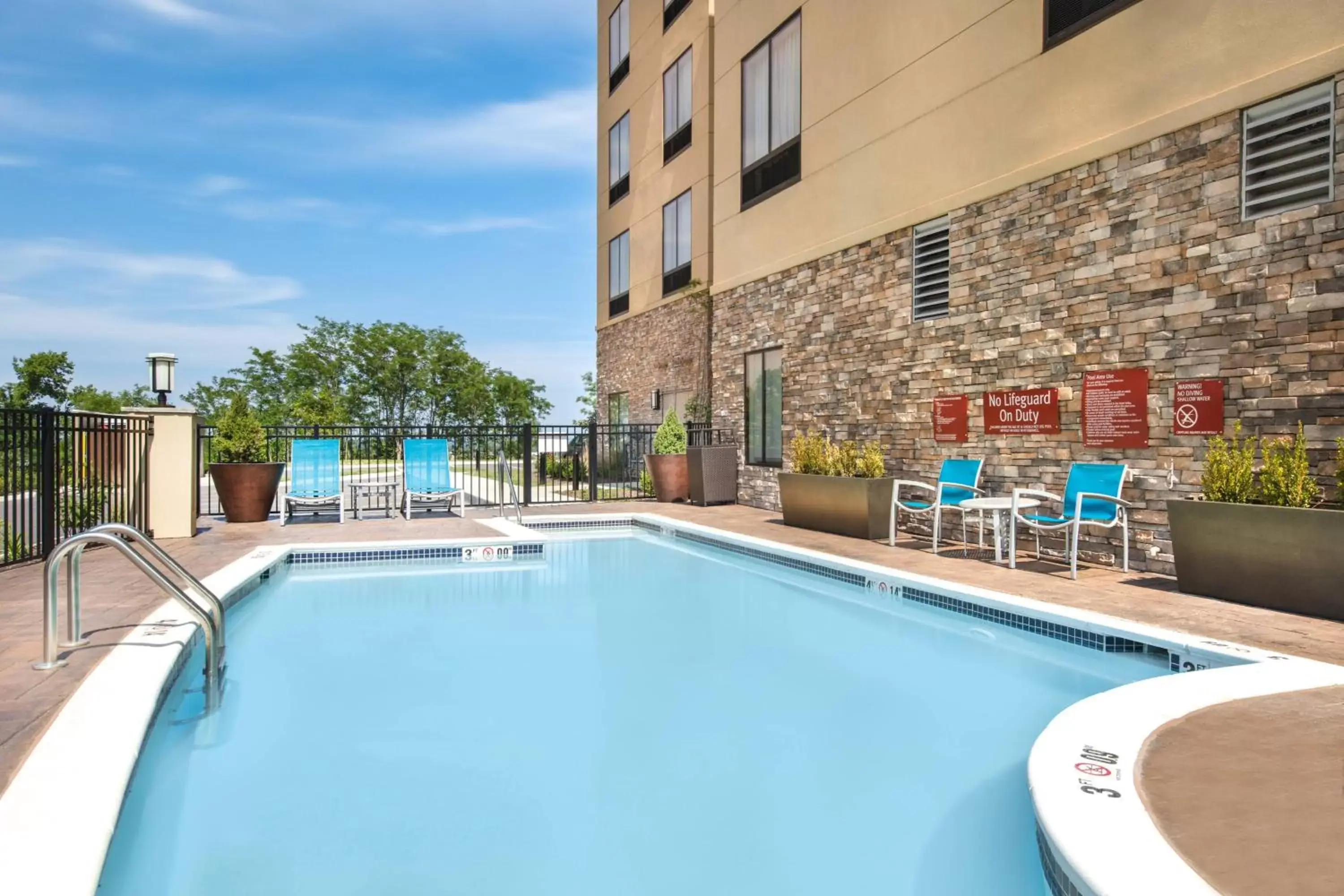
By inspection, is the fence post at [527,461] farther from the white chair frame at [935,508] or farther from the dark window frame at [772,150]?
the white chair frame at [935,508]

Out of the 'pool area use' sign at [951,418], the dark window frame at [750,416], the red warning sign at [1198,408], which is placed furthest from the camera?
the dark window frame at [750,416]

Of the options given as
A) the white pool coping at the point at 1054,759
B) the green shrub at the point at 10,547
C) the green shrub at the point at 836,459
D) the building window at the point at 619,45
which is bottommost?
the white pool coping at the point at 1054,759

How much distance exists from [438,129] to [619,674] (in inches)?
836

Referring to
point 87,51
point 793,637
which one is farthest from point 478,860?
point 87,51

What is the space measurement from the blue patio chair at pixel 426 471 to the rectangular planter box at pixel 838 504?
4.15 m

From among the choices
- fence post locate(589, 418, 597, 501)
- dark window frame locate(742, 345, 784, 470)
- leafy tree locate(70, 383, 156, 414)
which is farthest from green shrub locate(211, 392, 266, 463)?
leafy tree locate(70, 383, 156, 414)

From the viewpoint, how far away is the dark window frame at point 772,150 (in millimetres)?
10539

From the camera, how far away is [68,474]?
281 inches

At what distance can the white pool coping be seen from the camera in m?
1.91

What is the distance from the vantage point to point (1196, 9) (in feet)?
18.6

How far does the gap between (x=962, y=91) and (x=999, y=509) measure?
406 centimetres

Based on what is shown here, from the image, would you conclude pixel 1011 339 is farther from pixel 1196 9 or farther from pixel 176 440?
pixel 176 440

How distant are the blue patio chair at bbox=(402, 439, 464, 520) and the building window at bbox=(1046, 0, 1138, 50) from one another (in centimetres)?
785

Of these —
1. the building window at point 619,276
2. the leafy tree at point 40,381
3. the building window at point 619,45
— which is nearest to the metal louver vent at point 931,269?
the building window at point 619,276
